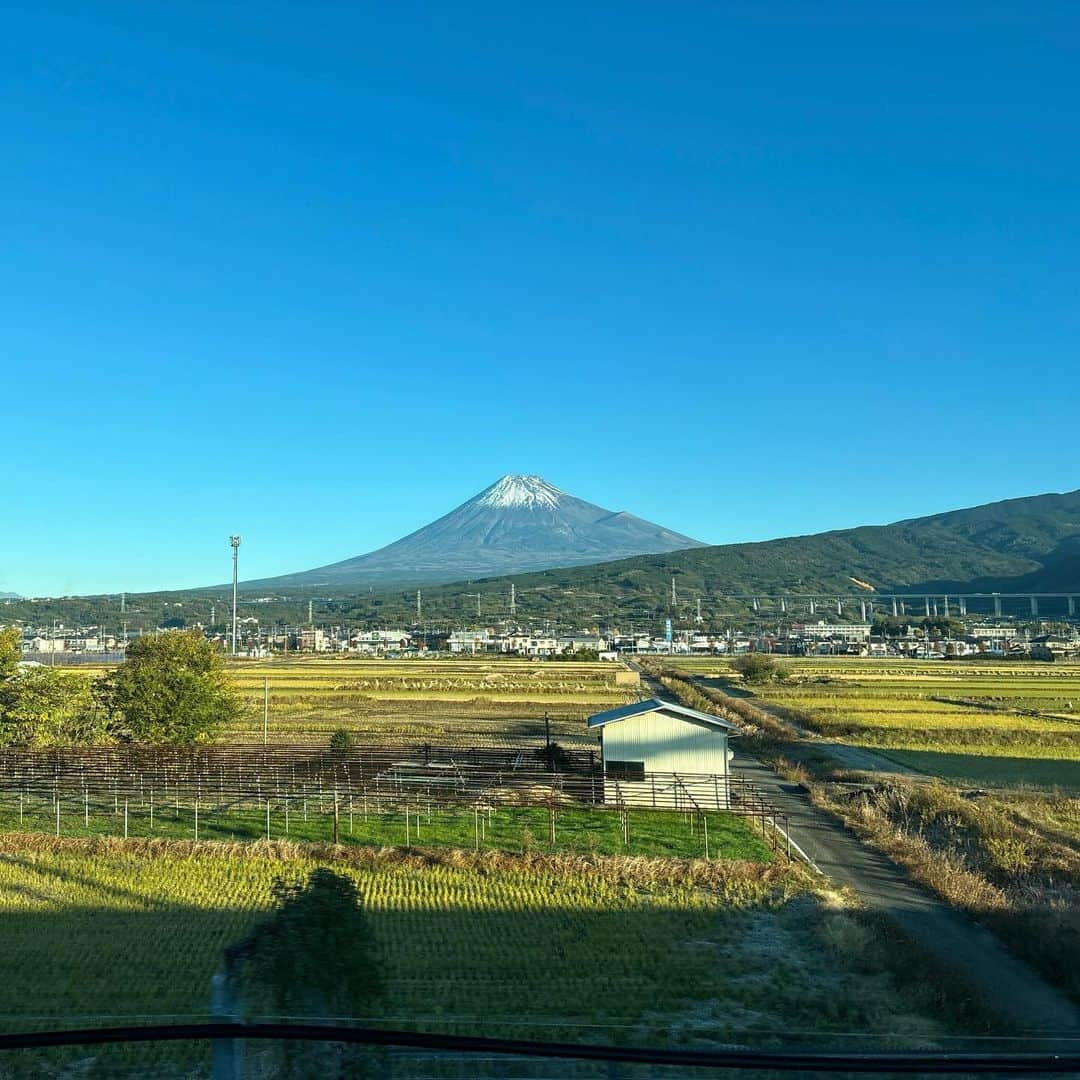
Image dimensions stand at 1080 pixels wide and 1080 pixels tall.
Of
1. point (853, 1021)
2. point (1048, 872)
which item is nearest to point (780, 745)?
point (1048, 872)

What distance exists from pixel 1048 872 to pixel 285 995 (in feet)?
51.3

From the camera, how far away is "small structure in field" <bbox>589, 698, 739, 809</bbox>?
22.5 m

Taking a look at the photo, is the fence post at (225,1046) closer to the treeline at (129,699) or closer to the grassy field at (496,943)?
the grassy field at (496,943)

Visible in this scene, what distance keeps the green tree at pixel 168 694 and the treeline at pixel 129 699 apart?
0.03 m

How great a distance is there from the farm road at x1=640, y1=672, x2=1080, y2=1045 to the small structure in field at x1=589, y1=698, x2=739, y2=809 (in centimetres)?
205

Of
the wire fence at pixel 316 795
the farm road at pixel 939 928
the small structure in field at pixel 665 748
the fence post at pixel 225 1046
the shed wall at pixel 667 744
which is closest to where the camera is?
the fence post at pixel 225 1046

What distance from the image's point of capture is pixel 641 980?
10531 mm

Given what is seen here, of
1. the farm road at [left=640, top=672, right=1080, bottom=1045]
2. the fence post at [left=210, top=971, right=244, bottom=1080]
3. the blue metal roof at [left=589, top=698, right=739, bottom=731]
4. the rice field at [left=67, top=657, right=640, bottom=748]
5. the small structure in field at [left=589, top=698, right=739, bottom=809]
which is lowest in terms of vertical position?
the rice field at [left=67, top=657, right=640, bottom=748]

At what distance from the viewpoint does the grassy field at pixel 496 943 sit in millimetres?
9352

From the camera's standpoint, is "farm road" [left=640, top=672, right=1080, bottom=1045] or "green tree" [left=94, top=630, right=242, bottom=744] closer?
"farm road" [left=640, top=672, right=1080, bottom=1045]

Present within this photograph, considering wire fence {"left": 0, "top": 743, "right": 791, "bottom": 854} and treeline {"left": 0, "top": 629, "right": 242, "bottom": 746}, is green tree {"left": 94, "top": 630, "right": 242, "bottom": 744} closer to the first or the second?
treeline {"left": 0, "top": 629, "right": 242, "bottom": 746}

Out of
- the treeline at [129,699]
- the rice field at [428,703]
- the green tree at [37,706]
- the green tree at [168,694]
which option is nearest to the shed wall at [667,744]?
the rice field at [428,703]

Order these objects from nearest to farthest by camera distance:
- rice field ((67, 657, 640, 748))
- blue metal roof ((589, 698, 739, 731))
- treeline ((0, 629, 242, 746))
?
blue metal roof ((589, 698, 739, 731)) < treeline ((0, 629, 242, 746)) < rice field ((67, 657, 640, 748))

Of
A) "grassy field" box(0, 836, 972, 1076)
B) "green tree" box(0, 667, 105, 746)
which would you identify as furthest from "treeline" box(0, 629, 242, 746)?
"grassy field" box(0, 836, 972, 1076)
